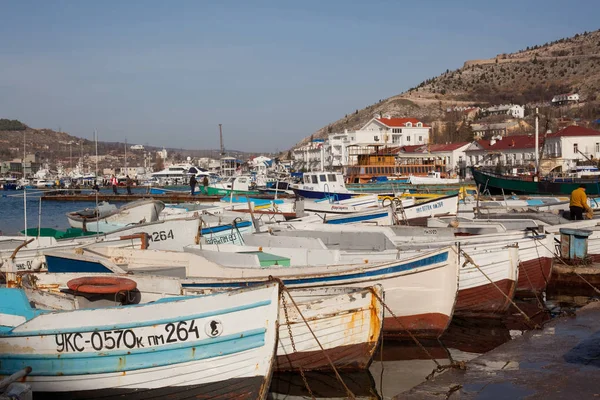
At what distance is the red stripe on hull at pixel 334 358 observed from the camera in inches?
394

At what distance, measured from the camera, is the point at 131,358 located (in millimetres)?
8023

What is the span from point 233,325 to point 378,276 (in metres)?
4.11

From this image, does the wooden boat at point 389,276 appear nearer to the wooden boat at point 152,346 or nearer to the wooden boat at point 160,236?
the wooden boat at point 152,346

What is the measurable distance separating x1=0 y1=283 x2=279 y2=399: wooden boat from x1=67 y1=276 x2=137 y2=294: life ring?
1438mm

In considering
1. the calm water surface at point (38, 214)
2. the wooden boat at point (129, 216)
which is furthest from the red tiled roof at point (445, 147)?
the wooden boat at point (129, 216)

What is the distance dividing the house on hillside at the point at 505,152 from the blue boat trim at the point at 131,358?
6211 cm

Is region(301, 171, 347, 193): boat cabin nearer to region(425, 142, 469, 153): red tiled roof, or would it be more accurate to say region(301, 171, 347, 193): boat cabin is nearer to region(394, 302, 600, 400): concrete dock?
region(394, 302, 600, 400): concrete dock

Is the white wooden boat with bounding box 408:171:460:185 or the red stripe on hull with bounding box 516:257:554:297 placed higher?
the white wooden boat with bounding box 408:171:460:185

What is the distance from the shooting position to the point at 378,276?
37.8 feet

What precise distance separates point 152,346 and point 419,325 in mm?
5908

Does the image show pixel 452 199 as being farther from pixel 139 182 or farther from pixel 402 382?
pixel 139 182

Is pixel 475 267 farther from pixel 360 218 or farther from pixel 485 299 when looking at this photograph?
pixel 360 218

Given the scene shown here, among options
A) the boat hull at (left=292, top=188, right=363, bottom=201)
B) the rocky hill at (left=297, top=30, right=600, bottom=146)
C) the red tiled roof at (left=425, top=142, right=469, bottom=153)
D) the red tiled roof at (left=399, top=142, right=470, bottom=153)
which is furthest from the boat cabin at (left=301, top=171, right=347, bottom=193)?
the rocky hill at (left=297, top=30, right=600, bottom=146)

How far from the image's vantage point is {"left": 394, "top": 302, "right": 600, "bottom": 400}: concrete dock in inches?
327
